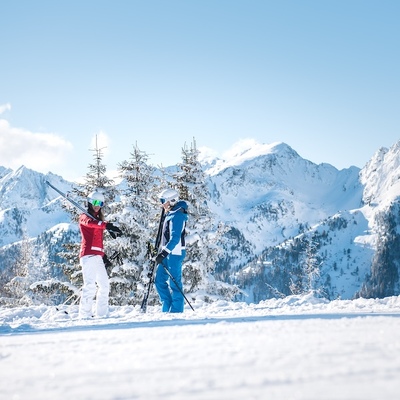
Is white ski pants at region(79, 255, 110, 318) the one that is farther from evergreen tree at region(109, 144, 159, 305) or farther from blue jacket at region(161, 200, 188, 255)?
evergreen tree at region(109, 144, 159, 305)

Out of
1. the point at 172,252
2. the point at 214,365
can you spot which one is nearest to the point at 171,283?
the point at 172,252

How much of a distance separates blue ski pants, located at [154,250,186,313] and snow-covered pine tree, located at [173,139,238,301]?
9.24m

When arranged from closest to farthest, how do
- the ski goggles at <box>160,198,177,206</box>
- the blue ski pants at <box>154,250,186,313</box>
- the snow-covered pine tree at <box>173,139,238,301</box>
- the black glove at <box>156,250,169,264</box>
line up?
the black glove at <box>156,250,169,264</box> < the blue ski pants at <box>154,250,186,313</box> < the ski goggles at <box>160,198,177,206</box> < the snow-covered pine tree at <box>173,139,238,301</box>

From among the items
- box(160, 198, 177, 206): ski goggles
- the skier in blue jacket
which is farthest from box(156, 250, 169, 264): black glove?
box(160, 198, 177, 206): ski goggles

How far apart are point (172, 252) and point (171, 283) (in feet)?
2.14

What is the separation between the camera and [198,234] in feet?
59.8

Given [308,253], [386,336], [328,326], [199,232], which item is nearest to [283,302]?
[328,326]

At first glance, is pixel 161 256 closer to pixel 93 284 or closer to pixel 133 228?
pixel 93 284

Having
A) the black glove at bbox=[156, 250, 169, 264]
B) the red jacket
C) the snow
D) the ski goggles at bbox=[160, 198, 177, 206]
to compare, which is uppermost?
the ski goggles at bbox=[160, 198, 177, 206]

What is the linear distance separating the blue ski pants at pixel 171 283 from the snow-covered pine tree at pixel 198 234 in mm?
9239

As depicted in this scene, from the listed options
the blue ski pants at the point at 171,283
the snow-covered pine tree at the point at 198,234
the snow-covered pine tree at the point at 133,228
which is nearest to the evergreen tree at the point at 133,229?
the snow-covered pine tree at the point at 133,228

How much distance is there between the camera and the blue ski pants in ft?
25.7

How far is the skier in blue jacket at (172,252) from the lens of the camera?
25.5 feet

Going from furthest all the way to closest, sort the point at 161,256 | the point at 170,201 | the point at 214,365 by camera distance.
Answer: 1. the point at 170,201
2. the point at 161,256
3. the point at 214,365
